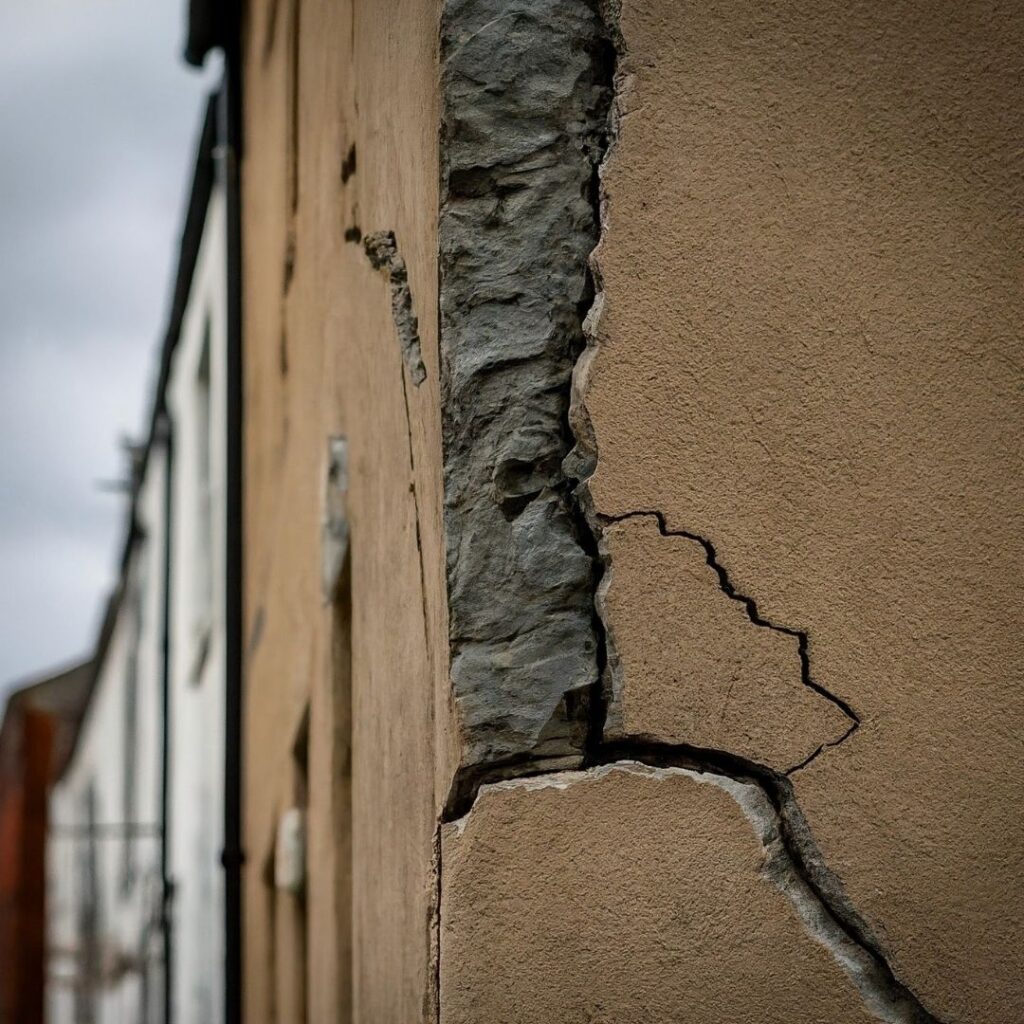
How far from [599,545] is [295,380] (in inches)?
118

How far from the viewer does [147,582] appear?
12.5m

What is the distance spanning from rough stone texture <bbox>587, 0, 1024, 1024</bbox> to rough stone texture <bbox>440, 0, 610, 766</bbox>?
0.06 metres

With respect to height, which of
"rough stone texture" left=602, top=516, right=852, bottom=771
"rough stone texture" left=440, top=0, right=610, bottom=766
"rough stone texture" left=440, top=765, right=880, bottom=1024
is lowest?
"rough stone texture" left=440, top=765, right=880, bottom=1024

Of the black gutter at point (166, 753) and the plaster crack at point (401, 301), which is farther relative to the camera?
the black gutter at point (166, 753)

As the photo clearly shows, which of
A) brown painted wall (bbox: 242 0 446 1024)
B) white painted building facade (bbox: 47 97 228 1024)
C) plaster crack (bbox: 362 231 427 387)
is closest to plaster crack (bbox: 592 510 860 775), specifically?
brown painted wall (bbox: 242 0 446 1024)

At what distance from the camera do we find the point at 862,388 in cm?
267

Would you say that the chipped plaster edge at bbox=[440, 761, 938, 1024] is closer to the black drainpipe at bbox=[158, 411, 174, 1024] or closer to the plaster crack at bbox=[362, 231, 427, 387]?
the plaster crack at bbox=[362, 231, 427, 387]

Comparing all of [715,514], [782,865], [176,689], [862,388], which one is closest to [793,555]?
[715,514]

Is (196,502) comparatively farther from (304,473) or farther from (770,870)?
(770,870)

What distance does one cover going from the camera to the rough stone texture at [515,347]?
2.58 metres

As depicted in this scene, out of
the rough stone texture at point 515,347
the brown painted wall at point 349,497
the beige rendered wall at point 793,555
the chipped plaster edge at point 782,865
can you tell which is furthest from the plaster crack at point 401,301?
the chipped plaster edge at point 782,865

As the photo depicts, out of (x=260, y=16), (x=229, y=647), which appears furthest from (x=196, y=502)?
(x=260, y=16)

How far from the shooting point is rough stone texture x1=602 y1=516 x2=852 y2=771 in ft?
8.43

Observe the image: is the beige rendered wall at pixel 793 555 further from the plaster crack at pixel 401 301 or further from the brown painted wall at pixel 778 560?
the plaster crack at pixel 401 301
